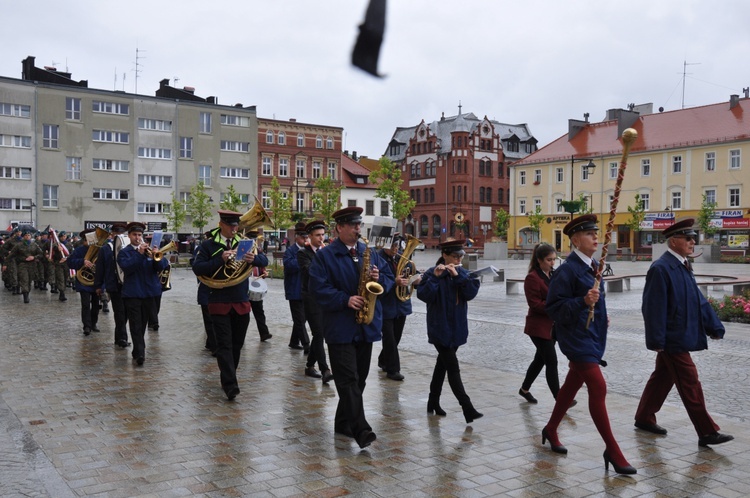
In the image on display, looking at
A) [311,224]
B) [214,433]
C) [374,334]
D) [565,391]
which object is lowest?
[214,433]

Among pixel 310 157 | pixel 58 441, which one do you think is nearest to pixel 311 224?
pixel 58 441

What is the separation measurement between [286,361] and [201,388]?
82.6 inches

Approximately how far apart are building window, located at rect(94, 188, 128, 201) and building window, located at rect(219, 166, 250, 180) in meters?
8.75

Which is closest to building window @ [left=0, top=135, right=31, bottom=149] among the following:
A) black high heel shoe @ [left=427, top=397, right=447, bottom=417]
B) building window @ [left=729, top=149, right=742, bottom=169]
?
building window @ [left=729, top=149, right=742, bottom=169]

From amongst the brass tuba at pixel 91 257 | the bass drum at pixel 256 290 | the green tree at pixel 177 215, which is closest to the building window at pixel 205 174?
the green tree at pixel 177 215

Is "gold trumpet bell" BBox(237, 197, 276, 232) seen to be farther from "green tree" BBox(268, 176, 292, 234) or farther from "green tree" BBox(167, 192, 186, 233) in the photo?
"green tree" BBox(167, 192, 186, 233)

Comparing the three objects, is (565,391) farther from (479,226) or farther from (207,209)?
(479,226)

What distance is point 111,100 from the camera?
61.1 m

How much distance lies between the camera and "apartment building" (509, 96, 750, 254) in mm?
59156

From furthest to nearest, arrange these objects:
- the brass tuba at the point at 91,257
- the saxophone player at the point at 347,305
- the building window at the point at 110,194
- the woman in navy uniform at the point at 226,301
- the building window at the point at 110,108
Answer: the building window at the point at 110,194 < the building window at the point at 110,108 < the brass tuba at the point at 91,257 < the woman in navy uniform at the point at 226,301 < the saxophone player at the point at 347,305

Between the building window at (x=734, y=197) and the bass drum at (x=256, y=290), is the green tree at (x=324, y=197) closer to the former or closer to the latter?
the building window at (x=734, y=197)

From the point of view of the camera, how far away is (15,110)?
57312 mm

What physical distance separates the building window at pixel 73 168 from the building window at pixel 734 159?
2093 inches

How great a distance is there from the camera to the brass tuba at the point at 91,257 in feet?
45.6
